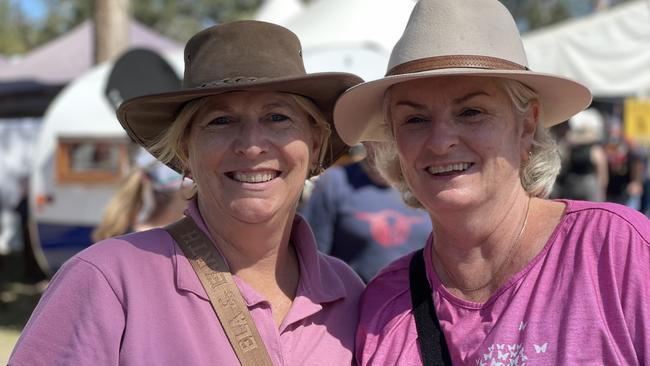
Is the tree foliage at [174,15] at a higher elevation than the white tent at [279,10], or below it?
below

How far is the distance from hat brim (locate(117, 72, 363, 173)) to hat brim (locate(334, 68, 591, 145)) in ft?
0.16

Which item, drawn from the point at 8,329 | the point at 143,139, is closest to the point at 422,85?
the point at 143,139

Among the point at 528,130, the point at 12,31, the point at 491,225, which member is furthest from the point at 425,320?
the point at 12,31

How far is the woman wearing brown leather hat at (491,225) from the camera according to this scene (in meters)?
2.10

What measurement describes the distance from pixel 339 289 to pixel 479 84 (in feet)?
2.61

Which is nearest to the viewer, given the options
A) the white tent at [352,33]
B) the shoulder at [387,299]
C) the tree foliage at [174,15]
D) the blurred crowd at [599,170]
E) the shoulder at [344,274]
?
the shoulder at [387,299]

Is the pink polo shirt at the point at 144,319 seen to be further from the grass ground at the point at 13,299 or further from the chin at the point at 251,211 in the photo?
the grass ground at the point at 13,299

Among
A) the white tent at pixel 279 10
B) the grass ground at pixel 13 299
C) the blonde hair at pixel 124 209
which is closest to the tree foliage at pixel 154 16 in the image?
the grass ground at pixel 13 299

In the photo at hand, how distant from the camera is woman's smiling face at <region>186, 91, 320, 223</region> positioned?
235 cm

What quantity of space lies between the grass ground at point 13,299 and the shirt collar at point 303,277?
4588 mm

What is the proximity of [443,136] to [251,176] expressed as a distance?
0.57 metres

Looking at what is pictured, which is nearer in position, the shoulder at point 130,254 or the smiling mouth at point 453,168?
the shoulder at point 130,254

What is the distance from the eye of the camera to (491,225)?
7.90 feet

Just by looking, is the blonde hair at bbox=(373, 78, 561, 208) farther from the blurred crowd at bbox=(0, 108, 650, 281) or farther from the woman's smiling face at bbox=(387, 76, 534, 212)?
the blurred crowd at bbox=(0, 108, 650, 281)
